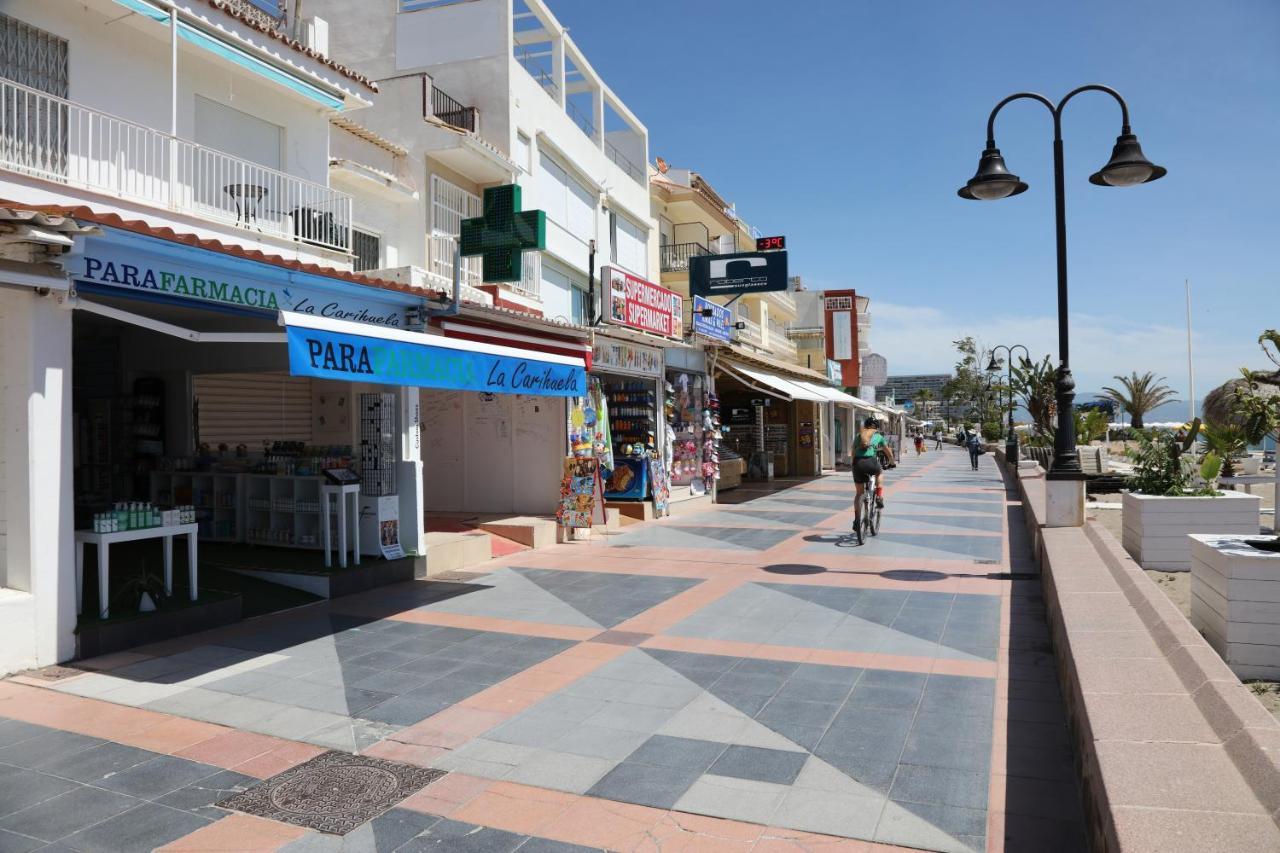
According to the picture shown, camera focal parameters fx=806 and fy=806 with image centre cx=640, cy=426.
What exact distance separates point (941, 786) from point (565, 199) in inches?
685

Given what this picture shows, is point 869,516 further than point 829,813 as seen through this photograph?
Yes

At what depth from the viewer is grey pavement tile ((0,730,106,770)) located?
14.8ft

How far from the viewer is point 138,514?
7008 mm

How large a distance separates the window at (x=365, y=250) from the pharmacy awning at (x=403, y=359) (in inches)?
285

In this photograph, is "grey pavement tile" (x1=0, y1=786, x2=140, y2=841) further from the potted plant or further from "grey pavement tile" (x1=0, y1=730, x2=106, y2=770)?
the potted plant

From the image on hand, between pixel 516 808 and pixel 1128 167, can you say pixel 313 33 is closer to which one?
pixel 1128 167

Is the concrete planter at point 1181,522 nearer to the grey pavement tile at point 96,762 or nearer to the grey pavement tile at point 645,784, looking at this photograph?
the grey pavement tile at point 645,784

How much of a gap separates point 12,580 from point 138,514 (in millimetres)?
1055

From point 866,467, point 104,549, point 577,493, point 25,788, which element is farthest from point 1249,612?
point 577,493

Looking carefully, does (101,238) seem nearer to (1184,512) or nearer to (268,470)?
(268,470)

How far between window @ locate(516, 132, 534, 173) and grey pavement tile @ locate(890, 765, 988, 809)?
1542 centimetres

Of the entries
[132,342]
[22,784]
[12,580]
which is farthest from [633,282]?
[22,784]

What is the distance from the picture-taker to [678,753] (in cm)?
460

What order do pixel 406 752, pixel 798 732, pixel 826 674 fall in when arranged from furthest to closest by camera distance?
Answer: pixel 826 674, pixel 798 732, pixel 406 752
